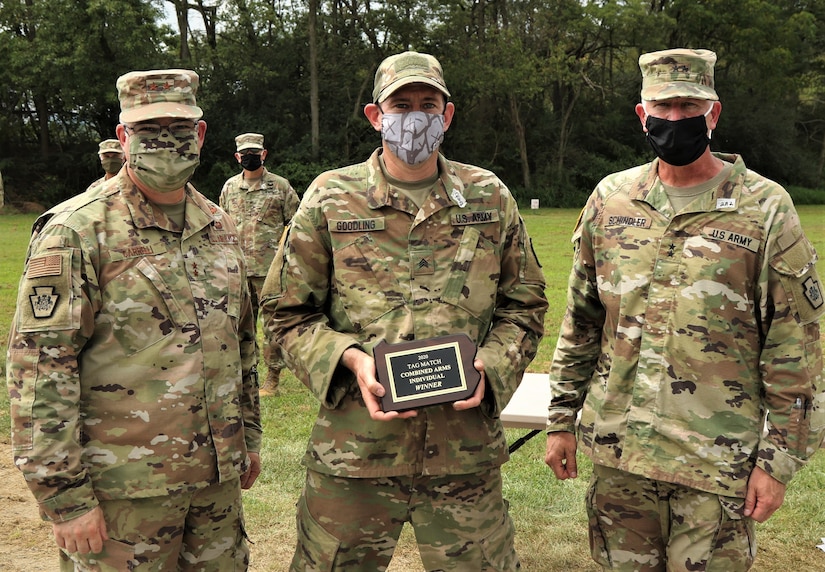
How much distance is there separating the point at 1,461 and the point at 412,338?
4.39 metres

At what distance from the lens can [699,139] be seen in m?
2.81

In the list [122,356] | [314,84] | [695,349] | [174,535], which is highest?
[122,356]

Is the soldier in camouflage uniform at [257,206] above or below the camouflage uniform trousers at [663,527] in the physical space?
below

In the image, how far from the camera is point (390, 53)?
32469mm

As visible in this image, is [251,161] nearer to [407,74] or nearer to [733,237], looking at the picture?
[407,74]

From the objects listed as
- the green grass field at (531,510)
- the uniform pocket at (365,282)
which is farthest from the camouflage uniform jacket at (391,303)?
the green grass field at (531,510)

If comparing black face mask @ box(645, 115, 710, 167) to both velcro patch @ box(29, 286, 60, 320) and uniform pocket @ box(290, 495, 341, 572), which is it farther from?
velcro patch @ box(29, 286, 60, 320)

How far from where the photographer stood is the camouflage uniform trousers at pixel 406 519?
2.89m

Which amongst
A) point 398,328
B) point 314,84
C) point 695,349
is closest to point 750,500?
point 695,349

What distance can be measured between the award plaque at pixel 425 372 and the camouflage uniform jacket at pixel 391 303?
17 centimetres

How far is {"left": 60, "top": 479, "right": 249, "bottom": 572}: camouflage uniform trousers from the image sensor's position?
8.83 ft

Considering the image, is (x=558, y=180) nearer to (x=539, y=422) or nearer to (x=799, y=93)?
(x=799, y=93)

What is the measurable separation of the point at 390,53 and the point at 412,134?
3101cm

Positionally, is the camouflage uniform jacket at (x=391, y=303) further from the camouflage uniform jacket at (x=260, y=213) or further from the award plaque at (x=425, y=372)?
the camouflage uniform jacket at (x=260, y=213)
